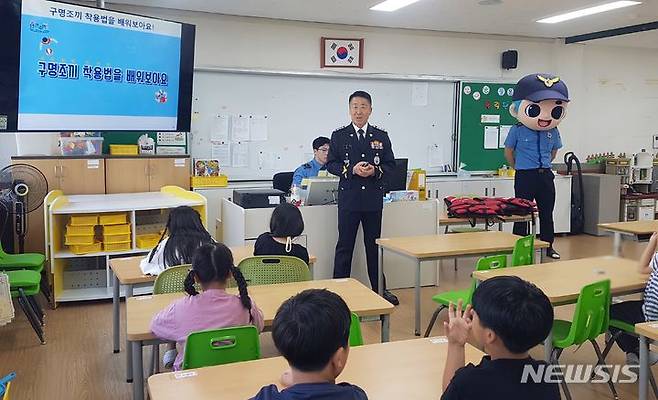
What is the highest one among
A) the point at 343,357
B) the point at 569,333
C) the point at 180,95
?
the point at 180,95

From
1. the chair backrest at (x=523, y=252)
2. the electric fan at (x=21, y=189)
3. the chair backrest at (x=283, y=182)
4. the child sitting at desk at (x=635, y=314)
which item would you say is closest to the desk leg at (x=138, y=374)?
the child sitting at desk at (x=635, y=314)

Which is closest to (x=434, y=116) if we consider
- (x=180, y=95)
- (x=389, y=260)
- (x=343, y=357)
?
(x=389, y=260)

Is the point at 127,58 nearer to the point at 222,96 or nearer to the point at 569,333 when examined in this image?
the point at 222,96

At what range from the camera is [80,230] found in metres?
4.77

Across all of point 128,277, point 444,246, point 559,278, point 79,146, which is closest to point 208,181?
point 79,146

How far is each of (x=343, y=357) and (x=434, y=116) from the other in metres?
6.69

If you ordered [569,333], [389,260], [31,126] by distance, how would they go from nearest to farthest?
[569,333], [31,126], [389,260]

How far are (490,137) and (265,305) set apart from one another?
6.19 m

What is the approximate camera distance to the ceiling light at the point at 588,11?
633cm

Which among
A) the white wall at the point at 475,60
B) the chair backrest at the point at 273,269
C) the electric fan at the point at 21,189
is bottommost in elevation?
the chair backrest at the point at 273,269

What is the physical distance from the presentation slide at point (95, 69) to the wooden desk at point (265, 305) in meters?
1.68

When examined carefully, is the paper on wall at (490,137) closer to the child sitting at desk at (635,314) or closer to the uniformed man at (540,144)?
the uniformed man at (540,144)

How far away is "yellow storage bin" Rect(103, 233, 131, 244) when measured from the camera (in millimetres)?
4844

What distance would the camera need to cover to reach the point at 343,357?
145 centimetres
